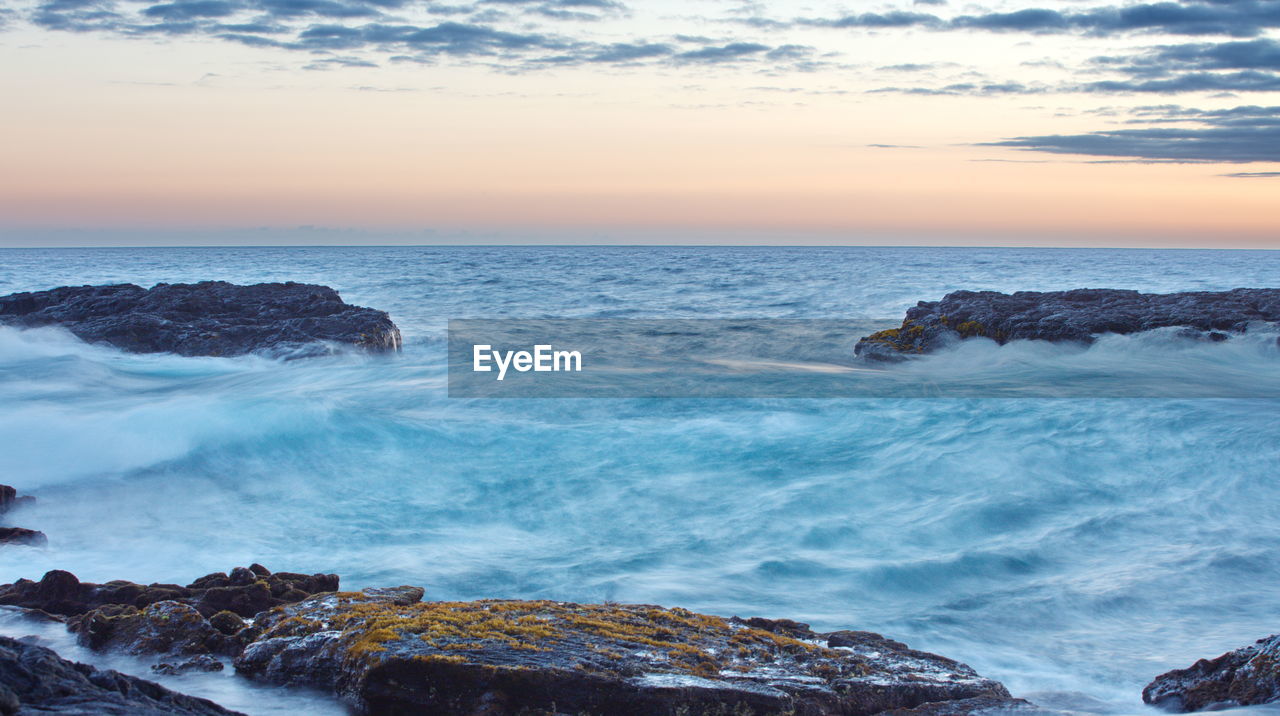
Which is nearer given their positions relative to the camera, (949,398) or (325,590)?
(325,590)

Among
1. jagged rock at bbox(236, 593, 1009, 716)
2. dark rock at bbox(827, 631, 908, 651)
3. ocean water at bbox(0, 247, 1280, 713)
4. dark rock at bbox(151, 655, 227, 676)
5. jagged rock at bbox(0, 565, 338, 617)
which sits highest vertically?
jagged rock at bbox(236, 593, 1009, 716)

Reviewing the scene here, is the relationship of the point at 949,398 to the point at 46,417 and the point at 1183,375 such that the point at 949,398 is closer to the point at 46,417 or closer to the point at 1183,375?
the point at 1183,375

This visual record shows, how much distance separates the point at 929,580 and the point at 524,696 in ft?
Answer: 16.4

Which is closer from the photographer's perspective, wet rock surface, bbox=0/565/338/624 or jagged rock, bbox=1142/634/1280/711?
jagged rock, bbox=1142/634/1280/711

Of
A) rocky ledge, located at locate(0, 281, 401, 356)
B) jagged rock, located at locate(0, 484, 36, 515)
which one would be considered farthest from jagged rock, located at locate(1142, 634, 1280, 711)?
rocky ledge, located at locate(0, 281, 401, 356)

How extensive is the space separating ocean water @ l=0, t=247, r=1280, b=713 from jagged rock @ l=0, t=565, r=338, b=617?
54 centimetres

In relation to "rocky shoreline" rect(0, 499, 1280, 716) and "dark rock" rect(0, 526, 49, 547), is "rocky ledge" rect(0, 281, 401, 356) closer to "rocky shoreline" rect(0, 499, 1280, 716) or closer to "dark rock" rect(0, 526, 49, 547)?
"dark rock" rect(0, 526, 49, 547)

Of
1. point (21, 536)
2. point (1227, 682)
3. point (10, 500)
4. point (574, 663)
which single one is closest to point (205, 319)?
point (10, 500)

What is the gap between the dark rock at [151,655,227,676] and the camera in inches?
186

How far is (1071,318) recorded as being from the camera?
17.5 m

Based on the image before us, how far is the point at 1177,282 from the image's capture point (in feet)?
151

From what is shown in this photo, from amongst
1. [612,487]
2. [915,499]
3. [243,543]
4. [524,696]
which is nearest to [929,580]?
[915,499]

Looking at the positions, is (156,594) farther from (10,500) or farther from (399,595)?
(10,500)

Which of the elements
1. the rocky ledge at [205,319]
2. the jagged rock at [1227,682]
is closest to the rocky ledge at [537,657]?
the jagged rock at [1227,682]
